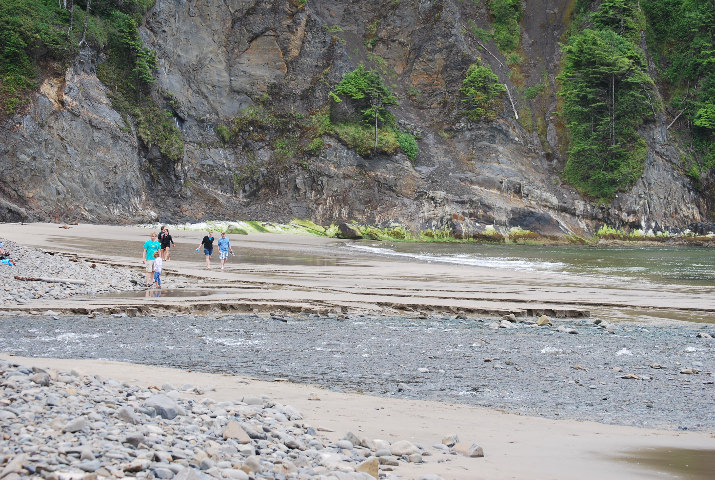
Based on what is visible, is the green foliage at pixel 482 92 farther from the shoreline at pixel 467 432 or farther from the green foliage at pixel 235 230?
the shoreline at pixel 467 432

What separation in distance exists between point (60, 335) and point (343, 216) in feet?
126

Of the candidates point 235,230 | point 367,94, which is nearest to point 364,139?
point 367,94

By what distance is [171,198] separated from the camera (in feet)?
136

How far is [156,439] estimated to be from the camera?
3.38 metres

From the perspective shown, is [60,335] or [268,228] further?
[268,228]

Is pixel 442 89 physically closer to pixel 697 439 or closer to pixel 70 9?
pixel 70 9

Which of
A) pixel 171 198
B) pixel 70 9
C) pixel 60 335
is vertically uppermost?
pixel 70 9

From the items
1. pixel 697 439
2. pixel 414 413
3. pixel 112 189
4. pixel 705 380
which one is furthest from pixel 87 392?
pixel 112 189

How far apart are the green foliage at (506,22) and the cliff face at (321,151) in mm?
2195

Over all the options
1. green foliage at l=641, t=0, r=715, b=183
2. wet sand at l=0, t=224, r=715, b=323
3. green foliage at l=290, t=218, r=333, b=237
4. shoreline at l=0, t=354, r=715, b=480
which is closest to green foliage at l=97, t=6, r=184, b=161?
green foliage at l=290, t=218, r=333, b=237

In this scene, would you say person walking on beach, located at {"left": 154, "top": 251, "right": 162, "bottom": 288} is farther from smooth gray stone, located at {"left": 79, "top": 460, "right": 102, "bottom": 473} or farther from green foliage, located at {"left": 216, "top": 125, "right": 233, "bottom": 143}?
green foliage, located at {"left": 216, "top": 125, "right": 233, "bottom": 143}

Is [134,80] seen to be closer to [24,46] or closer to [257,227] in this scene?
[24,46]

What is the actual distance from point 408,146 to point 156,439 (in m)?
47.5

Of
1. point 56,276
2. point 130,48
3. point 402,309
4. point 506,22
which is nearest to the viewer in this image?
point 402,309
